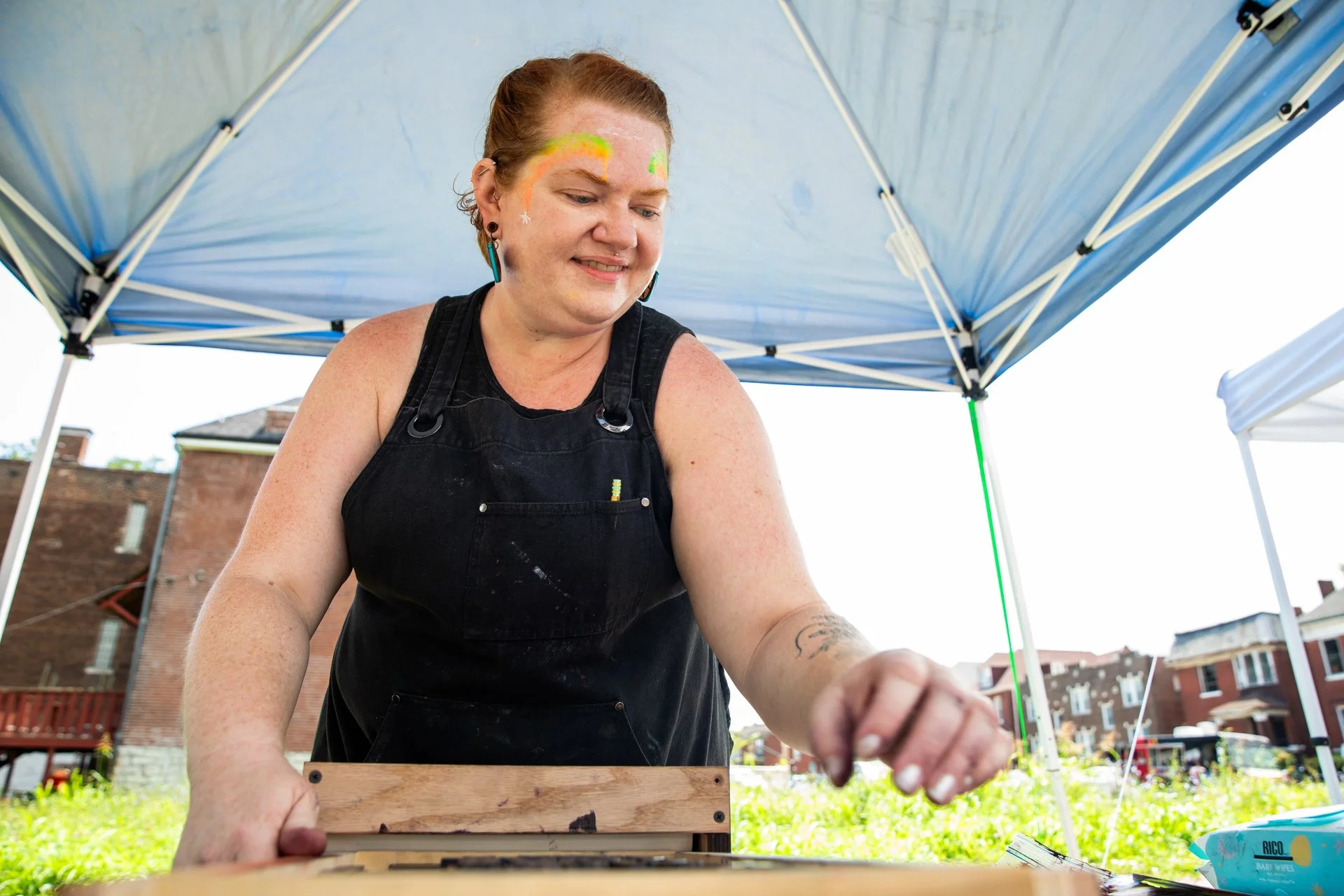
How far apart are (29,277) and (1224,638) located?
131 feet

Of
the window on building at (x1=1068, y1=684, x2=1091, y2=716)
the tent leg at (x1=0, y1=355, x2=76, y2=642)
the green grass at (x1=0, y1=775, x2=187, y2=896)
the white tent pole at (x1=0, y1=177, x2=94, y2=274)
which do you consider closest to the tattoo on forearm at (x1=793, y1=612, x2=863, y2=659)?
the white tent pole at (x1=0, y1=177, x2=94, y2=274)

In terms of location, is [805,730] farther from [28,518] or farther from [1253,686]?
[1253,686]

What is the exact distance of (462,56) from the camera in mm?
3355

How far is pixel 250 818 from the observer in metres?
0.74

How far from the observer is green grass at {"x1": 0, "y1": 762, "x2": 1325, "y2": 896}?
6836 mm

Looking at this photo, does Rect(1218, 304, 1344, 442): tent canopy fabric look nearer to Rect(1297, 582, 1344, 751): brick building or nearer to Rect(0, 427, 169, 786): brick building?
Rect(0, 427, 169, 786): brick building

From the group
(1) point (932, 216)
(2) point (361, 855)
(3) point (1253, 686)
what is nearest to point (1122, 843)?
(1) point (932, 216)

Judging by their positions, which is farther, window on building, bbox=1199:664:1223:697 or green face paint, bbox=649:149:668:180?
window on building, bbox=1199:664:1223:697

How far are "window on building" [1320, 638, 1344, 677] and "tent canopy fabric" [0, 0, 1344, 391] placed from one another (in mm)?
35304

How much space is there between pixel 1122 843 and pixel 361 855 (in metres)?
8.03

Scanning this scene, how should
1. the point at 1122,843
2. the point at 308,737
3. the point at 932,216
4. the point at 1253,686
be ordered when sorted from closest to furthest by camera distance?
the point at 932,216 → the point at 1122,843 → the point at 308,737 → the point at 1253,686

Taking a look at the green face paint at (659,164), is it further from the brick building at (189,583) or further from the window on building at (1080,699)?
the window on building at (1080,699)

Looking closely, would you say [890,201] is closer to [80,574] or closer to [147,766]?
[147,766]

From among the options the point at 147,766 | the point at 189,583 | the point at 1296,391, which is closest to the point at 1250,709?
the point at 189,583
